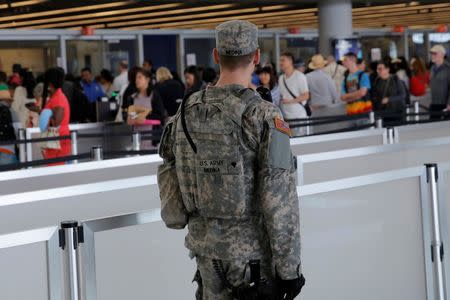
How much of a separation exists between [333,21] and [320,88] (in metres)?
10.5

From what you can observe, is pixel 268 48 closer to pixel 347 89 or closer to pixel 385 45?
pixel 385 45

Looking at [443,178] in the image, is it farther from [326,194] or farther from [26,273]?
[26,273]

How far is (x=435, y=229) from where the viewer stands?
5234 millimetres

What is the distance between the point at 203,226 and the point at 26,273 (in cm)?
67

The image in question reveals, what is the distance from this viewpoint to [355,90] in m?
13.4

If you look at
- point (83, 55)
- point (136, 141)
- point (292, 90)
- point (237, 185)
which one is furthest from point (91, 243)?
point (83, 55)

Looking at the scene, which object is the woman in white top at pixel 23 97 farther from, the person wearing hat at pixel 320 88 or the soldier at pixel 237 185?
the soldier at pixel 237 185

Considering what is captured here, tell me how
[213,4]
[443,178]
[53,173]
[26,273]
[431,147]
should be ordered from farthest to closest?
[213,4] < [431,147] < [53,173] < [443,178] < [26,273]

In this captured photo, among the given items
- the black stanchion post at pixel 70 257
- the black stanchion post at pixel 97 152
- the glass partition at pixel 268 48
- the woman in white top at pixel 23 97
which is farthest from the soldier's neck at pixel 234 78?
the glass partition at pixel 268 48

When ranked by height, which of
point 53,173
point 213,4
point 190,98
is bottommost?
point 53,173

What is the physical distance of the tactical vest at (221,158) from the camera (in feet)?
11.4

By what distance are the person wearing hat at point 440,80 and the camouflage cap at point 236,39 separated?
888 cm

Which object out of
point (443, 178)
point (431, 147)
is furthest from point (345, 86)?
point (443, 178)

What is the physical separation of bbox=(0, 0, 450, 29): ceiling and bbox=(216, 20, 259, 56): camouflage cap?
55.5 ft
